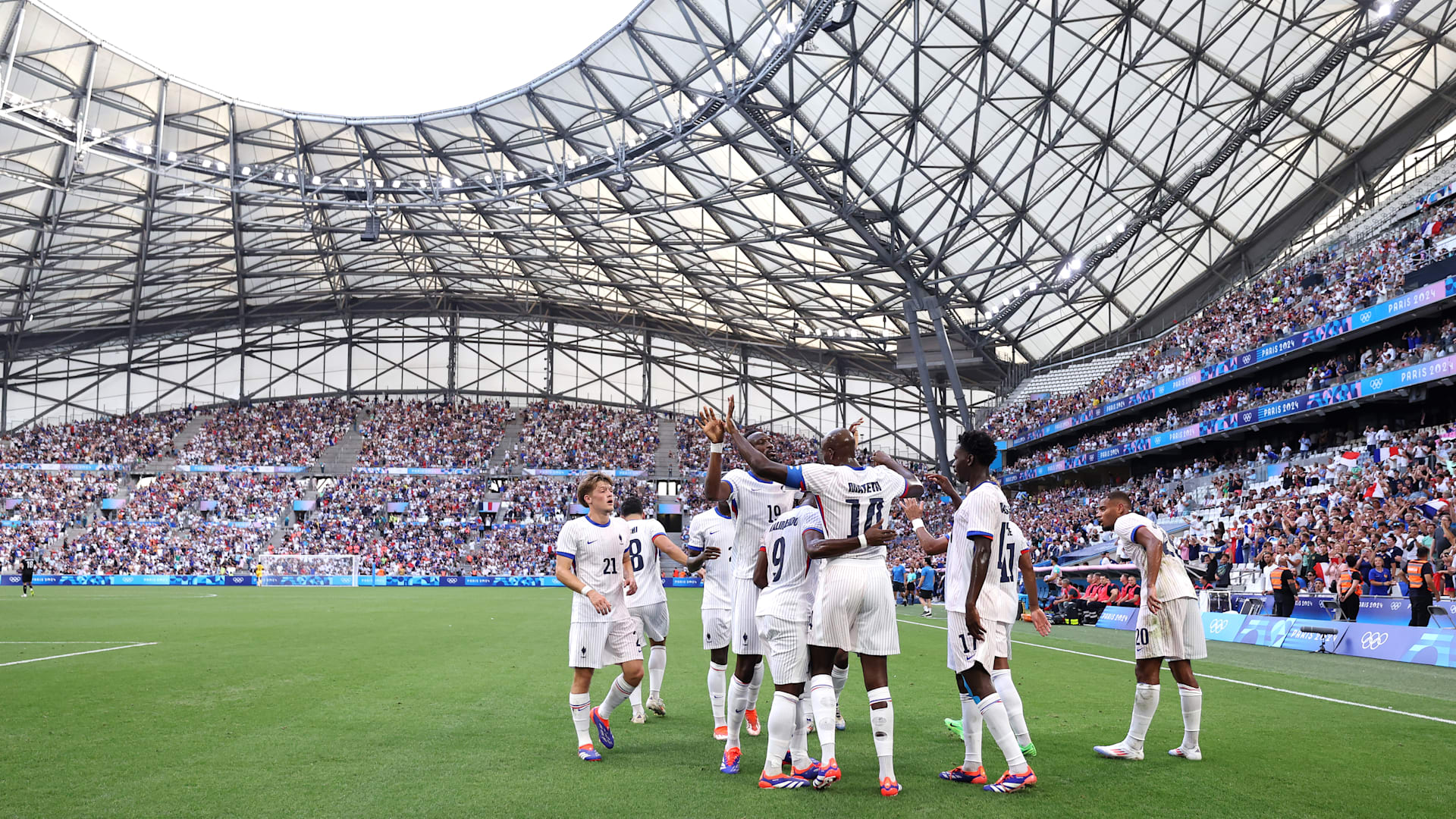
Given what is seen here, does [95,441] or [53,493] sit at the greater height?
[95,441]

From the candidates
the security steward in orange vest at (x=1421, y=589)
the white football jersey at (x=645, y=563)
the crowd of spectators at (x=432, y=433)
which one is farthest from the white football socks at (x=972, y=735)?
the crowd of spectators at (x=432, y=433)

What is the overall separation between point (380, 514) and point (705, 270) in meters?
25.7

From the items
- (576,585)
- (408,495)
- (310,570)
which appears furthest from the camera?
(408,495)

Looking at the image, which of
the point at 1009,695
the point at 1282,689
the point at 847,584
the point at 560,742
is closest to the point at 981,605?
the point at 1009,695

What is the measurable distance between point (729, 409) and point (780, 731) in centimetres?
226

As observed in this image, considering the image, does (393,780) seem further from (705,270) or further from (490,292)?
(490,292)

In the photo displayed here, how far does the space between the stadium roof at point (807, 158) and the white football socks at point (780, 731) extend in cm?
2625

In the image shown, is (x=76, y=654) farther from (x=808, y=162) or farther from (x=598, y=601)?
(x=808, y=162)

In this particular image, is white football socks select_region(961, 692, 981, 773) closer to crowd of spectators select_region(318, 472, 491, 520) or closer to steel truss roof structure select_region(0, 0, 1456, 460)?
steel truss roof structure select_region(0, 0, 1456, 460)

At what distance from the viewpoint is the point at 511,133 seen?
4134 cm

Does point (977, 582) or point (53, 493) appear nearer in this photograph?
point (977, 582)

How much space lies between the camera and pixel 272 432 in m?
67.4

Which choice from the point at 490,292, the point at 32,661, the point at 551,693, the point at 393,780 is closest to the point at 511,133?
the point at 490,292

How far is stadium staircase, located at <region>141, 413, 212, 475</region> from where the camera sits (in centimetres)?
6391
